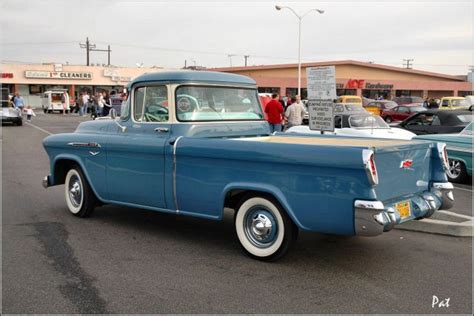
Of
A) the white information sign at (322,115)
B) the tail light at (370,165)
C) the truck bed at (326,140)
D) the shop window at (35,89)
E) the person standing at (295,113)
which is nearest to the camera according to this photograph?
→ the tail light at (370,165)

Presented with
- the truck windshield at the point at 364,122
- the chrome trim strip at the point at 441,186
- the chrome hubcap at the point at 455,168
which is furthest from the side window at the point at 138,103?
the truck windshield at the point at 364,122

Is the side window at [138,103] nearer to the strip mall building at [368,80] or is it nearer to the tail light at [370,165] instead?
the tail light at [370,165]

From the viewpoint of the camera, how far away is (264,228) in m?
4.87

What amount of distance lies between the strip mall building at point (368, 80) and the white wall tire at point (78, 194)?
4502 centimetres

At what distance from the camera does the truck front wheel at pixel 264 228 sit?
4.73m

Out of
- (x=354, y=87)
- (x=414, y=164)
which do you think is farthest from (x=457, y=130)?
(x=354, y=87)

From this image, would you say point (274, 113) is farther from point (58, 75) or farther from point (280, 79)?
point (58, 75)

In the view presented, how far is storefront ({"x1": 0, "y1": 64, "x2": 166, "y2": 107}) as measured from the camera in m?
58.0

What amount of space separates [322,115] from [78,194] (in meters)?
4.91

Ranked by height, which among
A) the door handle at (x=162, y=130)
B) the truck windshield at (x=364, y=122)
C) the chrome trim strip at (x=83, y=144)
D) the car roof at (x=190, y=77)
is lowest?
the chrome trim strip at (x=83, y=144)

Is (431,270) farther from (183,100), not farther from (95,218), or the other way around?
(95,218)

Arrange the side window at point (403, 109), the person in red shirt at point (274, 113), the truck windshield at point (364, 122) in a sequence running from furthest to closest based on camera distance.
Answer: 1. the side window at point (403, 109)
2. the person in red shirt at point (274, 113)
3. the truck windshield at point (364, 122)

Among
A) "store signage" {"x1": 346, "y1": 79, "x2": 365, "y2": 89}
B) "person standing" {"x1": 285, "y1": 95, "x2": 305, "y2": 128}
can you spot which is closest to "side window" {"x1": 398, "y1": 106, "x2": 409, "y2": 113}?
"person standing" {"x1": 285, "y1": 95, "x2": 305, "y2": 128}

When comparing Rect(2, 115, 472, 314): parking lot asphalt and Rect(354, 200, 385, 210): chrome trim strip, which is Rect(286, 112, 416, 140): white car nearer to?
Rect(2, 115, 472, 314): parking lot asphalt
